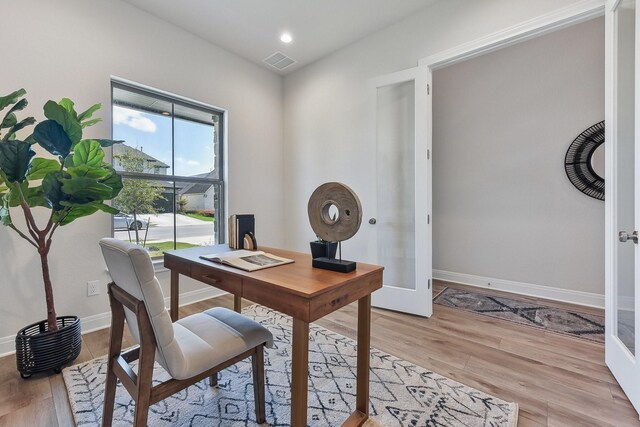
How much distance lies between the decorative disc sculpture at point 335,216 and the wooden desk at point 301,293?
0.05 metres

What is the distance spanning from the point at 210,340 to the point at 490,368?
181cm

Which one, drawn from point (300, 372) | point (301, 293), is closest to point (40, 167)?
point (301, 293)

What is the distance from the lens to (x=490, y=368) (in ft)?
6.32

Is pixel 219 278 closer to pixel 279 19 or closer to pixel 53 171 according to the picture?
pixel 53 171

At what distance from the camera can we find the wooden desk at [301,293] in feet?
3.62

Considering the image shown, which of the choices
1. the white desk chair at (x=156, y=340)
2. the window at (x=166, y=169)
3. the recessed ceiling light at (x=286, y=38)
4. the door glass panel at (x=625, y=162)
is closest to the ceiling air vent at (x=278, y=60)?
the recessed ceiling light at (x=286, y=38)

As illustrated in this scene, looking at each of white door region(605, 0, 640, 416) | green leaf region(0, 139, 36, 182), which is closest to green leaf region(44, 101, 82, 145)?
green leaf region(0, 139, 36, 182)

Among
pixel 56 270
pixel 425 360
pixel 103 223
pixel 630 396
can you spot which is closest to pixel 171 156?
pixel 103 223

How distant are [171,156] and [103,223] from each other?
3.03 ft

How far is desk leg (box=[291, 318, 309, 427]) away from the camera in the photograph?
3.61ft

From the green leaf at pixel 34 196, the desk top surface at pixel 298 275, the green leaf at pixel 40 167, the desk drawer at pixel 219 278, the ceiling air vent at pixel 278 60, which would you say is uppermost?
the ceiling air vent at pixel 278 60

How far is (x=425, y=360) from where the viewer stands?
2016 mm

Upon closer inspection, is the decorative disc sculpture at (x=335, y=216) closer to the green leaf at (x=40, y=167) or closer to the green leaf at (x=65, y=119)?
the green leaf at (x=65, y=119)

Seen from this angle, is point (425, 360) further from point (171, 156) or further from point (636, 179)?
point (171, 156)
